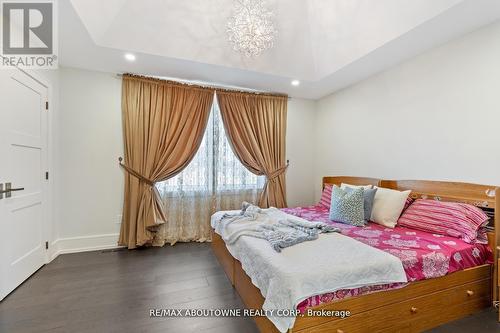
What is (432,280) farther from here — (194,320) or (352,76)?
(352,76)

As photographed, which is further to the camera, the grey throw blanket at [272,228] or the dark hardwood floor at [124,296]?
the grey throw blanket at [272,228]

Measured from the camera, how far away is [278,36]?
9.80ft

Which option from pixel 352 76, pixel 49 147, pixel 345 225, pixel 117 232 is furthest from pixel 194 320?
pixel 352 76

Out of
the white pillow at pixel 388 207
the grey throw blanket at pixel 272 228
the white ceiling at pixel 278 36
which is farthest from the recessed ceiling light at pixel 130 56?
the white pillow at pixel 388 207

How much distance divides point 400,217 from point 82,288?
134 inches

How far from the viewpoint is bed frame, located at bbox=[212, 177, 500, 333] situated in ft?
4.80

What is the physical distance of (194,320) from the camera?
5.93 feet

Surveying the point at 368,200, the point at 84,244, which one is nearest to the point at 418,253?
the point at 368,200

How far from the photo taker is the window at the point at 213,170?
3.63m

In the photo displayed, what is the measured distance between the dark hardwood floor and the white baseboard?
129 millimetres

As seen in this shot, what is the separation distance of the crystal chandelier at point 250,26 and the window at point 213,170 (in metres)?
1.32

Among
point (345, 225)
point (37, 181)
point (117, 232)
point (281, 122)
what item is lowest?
point (117, 232)

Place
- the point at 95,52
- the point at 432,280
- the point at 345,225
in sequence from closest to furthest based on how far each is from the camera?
the point at 432,280, the point at 345,225, the point at 95,52

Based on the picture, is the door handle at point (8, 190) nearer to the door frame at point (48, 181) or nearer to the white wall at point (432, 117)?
the door frame at point (48, 181)
